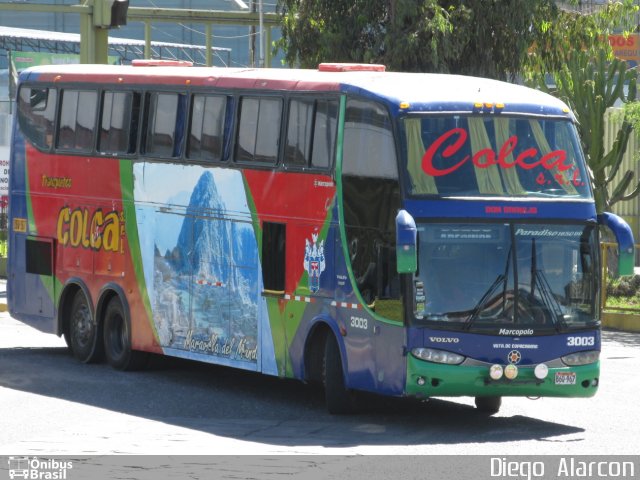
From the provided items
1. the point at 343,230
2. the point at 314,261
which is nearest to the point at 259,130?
the point at 314,261


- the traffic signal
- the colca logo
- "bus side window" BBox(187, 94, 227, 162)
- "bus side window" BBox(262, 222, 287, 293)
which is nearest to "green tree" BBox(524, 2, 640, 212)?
the traffic signal

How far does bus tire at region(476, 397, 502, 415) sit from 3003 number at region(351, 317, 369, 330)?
1.66 m

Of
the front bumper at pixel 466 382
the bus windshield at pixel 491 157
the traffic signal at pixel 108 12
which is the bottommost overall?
the front bumper at pixel 466 382

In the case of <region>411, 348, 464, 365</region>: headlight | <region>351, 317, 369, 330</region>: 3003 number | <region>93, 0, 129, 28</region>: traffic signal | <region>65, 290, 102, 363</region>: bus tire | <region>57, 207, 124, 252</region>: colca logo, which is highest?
<region>93, 0, 129, 28</region>: traffic signal

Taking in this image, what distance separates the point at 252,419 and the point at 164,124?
4662 mm

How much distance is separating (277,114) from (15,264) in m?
6.26

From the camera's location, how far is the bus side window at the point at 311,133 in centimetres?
1544

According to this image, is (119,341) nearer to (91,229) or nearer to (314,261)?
(91,229)

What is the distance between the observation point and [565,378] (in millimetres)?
14375

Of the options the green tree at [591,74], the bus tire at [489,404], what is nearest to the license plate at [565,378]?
the bus tire at [489,404]

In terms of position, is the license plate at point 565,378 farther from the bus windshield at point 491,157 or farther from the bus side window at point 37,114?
the bus side window at point 37,114

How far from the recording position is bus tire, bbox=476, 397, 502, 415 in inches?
615

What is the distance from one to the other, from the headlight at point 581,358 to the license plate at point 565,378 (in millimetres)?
91

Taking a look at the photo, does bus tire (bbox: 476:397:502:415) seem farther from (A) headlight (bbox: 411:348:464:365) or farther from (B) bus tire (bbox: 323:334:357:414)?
(A) headlight (bbox: 411:348:464:365)
